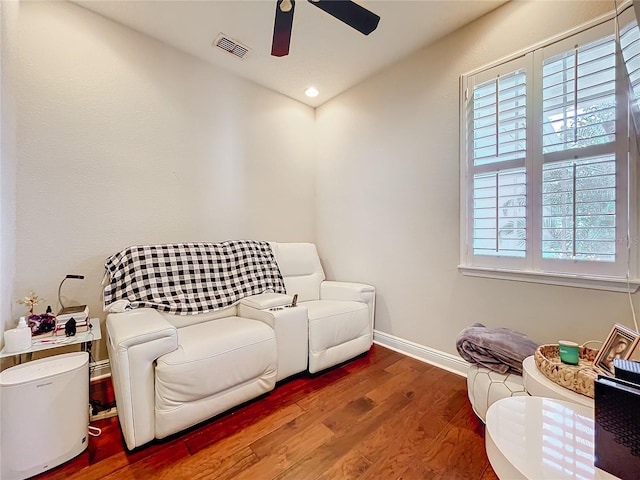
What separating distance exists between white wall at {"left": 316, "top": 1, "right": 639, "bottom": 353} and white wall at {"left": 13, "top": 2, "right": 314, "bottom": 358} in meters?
0.94

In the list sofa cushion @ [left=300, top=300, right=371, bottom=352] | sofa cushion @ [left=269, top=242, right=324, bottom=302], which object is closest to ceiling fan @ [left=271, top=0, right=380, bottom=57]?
sofa cushion @ [left=269, top=242, right=324, bottom=302]

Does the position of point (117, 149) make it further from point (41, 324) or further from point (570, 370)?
point (570, 370)

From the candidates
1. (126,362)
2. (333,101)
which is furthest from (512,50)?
(126,362)

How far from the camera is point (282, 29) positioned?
154cm

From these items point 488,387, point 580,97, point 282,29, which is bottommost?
point 488,387

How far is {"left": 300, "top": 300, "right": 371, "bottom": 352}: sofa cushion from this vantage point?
208 cm

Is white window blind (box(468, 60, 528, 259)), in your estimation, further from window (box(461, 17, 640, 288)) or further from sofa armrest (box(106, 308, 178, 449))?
sofa armrest (box(106, 308, 178, 449))

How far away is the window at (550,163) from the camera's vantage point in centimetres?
151

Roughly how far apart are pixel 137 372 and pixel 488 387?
183cm

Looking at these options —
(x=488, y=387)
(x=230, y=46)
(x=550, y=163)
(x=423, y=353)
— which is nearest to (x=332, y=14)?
(x=230, y=46)

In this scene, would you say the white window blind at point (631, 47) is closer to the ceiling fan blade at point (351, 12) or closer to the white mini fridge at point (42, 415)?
the ceiling fan blade at point (351, 12)

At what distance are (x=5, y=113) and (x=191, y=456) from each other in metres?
2.05

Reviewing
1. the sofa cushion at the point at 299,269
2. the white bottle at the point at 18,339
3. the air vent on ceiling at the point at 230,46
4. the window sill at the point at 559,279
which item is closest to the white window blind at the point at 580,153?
the window sill at the point at 559,279

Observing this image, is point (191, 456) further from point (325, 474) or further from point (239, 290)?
point (239, 290)
